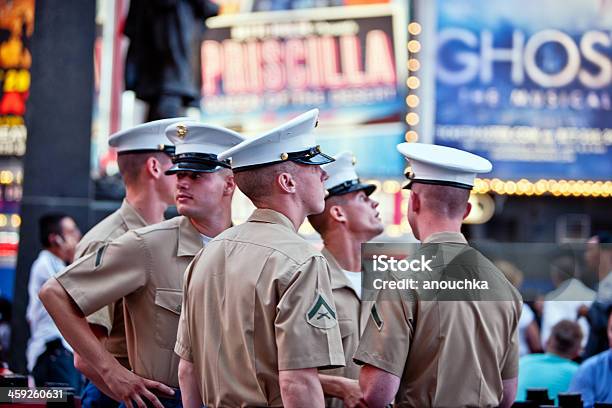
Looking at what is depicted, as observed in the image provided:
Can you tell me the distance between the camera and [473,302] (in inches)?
146

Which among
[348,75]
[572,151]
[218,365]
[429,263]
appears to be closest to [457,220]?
[429,263]

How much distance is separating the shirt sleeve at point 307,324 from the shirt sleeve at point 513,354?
82cm

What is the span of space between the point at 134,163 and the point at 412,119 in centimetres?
1094

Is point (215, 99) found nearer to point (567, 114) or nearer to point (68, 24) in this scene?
point (567, 114)

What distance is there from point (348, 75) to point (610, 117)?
3.94m

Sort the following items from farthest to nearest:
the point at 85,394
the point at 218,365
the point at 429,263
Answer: the point at 85,394 < the point at 429,263 < the point at 218,365

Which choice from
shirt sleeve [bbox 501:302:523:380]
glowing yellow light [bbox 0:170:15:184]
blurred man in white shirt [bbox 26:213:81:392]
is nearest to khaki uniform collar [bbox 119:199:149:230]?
shirt sleeve [bbox 501:302:523:380]

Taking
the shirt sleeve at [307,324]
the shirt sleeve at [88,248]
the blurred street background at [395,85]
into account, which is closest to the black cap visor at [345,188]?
the shirt sleeve at [88,248]

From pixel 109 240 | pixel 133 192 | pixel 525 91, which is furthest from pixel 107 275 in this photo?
pixel 525 91

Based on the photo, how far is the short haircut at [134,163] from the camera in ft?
16.1

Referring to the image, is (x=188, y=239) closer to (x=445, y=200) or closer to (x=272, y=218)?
(x=272, y=218)

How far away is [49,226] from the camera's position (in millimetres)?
7434

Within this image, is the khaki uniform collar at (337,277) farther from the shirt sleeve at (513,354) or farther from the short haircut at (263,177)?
the short haircut at (263,177)

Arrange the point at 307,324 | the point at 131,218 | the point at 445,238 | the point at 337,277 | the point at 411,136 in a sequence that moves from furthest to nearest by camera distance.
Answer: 1. the point at 411,136
2. the point at 131,218
3. the point at 337,277
4. the point at 445,238
5. the point at 307,324
